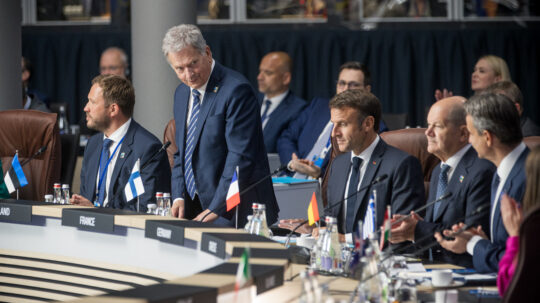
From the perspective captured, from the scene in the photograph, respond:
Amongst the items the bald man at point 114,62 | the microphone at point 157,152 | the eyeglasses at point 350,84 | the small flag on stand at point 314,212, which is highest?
the bald man at point 114,62

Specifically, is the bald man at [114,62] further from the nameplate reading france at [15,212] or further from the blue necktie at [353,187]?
the blue necktie at [353,187]

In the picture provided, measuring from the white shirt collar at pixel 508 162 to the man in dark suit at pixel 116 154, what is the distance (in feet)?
5.87

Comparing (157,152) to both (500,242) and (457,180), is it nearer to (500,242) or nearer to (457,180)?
(457,180)

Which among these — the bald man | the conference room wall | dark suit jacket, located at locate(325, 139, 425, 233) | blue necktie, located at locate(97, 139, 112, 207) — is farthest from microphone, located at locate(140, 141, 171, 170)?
the conference room wall

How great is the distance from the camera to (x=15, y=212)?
3785mm

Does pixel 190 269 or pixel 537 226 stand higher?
pixel 537 226

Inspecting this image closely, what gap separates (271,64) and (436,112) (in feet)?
11.3

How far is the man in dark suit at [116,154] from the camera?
4.20 m

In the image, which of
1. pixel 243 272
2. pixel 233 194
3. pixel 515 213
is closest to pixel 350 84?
pixel 233 194

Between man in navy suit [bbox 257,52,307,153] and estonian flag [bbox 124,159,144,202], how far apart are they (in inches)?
103

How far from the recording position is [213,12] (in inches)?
336

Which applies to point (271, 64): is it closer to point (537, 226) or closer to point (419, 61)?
point (419, 61)

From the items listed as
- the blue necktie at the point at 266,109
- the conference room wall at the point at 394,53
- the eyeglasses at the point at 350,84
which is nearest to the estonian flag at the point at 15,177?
the eyeglasses at the point at 350,84

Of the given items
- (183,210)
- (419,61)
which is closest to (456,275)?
(183,210)
